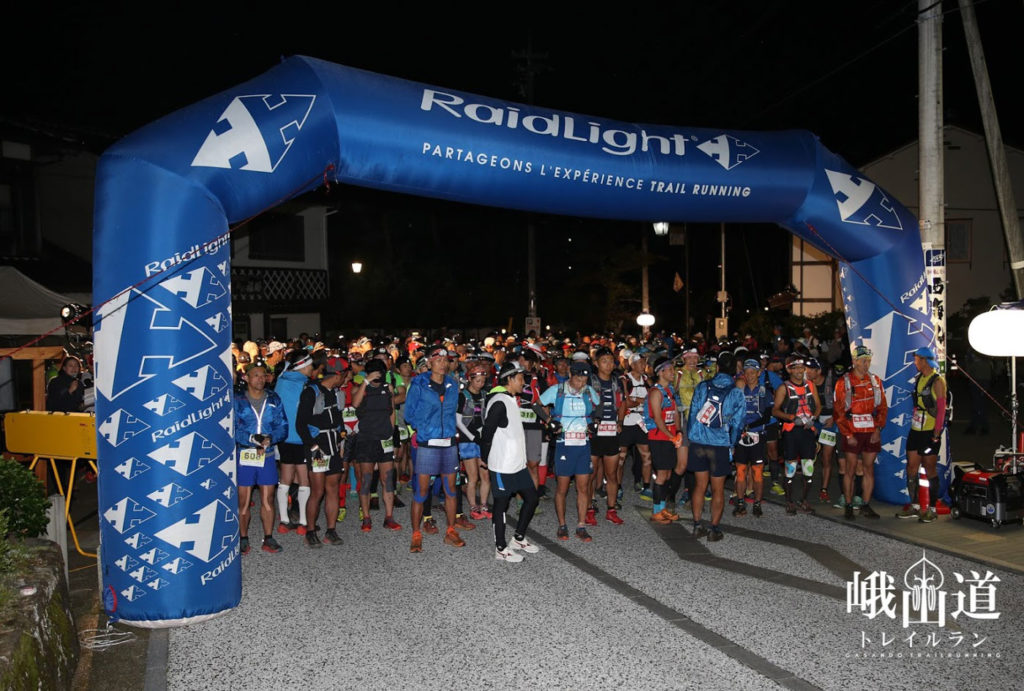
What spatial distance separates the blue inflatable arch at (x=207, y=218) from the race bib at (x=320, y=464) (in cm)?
165

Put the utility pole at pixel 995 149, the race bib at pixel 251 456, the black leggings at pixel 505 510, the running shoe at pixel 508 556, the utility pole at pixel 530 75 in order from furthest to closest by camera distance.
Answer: the utility pole at pixel 530 75 < the utility pole at pixel 995 149 < the race bib at pixel 251 456 < the black leggings at pixel 505 510 < the running shoe at pixel 508 556

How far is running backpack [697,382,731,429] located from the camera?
8414 mm

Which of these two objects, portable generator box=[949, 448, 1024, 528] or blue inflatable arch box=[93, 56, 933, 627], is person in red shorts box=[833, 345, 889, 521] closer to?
portable generator box=[949, 448, 1024, 528]

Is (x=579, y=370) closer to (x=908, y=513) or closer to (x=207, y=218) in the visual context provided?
(x=207, y=218)

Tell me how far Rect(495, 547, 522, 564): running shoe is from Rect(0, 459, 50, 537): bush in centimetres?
390

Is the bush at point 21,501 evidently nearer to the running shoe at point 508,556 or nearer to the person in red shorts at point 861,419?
the running shoe at point 508,556

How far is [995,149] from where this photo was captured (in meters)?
10.8

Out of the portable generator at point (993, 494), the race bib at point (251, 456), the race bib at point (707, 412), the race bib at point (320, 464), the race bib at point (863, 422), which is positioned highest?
the race bib at point (707, 412)

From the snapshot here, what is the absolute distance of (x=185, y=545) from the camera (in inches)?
246

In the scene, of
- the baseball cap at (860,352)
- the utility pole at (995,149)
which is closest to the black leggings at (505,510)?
the baseball cap at (860,352)

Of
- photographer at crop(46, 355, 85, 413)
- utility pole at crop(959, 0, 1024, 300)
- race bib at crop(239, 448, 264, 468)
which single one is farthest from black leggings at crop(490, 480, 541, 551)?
utility pole at crop(959, 0, 1024, 300)

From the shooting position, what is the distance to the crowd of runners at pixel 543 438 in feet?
26.4

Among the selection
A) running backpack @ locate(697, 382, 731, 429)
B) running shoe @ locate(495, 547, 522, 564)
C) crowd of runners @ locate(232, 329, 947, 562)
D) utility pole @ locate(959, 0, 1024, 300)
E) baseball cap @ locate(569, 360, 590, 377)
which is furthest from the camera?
utility pole @ locate(959, 0, 1024, 300)

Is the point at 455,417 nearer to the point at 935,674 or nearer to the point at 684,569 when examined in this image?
the point at 684,569
